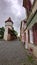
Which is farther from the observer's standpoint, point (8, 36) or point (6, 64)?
point (8, 36)

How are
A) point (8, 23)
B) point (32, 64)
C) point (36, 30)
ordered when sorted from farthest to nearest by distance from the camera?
1. point (8, 23)
2. point (36, 30)
3. point (32, 64)

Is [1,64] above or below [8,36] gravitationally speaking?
below

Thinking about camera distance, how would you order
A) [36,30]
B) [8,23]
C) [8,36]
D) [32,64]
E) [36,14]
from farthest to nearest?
[8,23]
[8,36]
[36,30]
[36,14]
[32,64]

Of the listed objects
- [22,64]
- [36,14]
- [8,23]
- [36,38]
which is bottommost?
[22,64]

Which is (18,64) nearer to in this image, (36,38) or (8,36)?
(36,38)

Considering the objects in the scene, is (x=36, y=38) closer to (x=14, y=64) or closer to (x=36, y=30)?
(x=36, y=30)

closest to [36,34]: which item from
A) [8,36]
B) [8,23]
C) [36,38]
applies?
[36,38]

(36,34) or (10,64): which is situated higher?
(36,34)

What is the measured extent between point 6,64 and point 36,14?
120 inches

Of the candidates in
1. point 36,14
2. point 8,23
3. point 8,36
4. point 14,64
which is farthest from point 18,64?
point 8,23

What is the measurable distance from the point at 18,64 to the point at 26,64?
1.18 ft

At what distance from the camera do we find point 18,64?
6.22 m

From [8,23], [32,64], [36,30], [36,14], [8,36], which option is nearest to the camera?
[32,64]

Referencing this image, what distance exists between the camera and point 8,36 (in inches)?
1110
